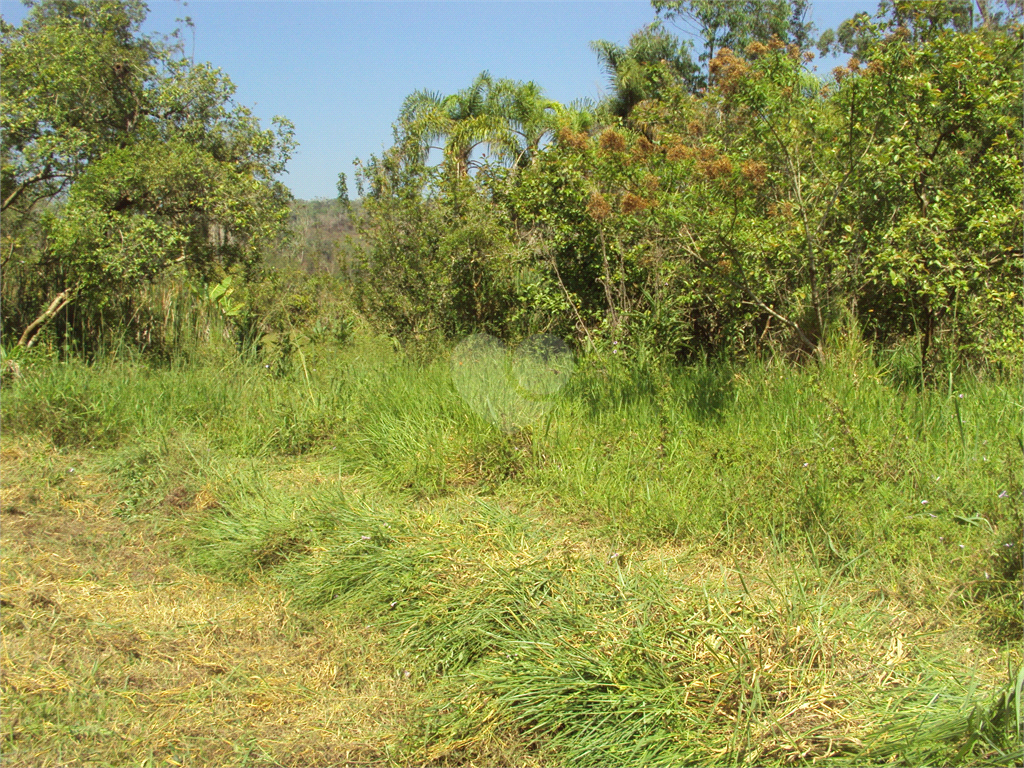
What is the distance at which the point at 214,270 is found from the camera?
7922 millimetres

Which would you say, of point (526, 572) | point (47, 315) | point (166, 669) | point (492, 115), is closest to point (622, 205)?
point (526, 572)

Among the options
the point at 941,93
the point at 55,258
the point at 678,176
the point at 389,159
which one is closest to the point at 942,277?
the point at 941,93

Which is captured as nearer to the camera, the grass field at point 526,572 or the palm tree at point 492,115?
the grass field at point 526,572

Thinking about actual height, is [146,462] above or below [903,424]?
below

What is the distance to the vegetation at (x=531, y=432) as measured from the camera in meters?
2.83

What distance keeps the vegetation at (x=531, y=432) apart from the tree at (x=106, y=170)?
5 centimetres

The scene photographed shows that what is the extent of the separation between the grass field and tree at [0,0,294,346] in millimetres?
1349

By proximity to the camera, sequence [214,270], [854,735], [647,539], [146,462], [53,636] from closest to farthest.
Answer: [854,735]
[53,636]
[647,539]
[146,462]
[214,270]

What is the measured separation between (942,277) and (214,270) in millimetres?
6314

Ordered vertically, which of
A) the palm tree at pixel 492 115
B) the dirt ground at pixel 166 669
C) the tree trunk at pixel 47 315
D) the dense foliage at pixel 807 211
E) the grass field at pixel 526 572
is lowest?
the dirt ground at pixel 166 669

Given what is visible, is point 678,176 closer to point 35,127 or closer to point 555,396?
point 555,396

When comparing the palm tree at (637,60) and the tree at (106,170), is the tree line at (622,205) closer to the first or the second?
the tree at (106,170)

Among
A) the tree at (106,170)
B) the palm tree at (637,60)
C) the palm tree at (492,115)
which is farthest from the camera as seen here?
the palm tree at (637,60)

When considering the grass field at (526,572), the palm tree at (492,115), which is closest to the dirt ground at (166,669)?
the grass field at (526,572)
